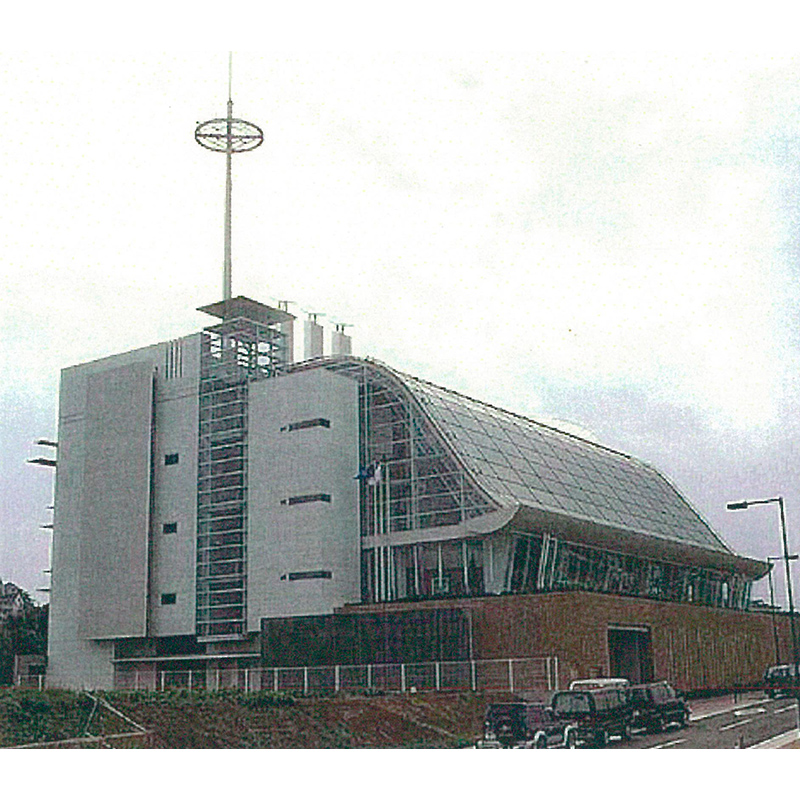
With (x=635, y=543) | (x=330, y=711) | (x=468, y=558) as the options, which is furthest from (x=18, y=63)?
(x=635, y=543)

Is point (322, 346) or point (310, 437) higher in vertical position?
point (322, 346)

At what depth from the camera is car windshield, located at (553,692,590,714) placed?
2152cm

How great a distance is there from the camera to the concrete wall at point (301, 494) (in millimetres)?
33219

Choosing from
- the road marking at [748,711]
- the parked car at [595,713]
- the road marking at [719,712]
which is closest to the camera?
the parked car at [595,713]

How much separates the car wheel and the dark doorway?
381 cm

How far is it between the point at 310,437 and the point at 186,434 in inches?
152

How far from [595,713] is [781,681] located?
24.4 ft

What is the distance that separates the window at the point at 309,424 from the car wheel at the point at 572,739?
13677 millimetres

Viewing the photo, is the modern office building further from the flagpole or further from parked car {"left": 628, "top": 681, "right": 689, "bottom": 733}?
parked car {"left": 628, "top": 681, "right": 689, "bottom": 733}

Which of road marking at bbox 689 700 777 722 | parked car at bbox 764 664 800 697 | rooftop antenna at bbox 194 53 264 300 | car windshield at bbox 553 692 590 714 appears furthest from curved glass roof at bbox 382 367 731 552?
car windshield at bbox 553 692 590 714

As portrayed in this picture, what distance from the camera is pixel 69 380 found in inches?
1505

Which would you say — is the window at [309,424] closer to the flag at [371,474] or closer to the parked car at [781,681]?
the flag at [371,474]

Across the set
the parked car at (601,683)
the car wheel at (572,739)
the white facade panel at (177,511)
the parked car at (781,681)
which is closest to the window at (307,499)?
the white facade panel at (177,511)
